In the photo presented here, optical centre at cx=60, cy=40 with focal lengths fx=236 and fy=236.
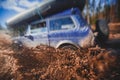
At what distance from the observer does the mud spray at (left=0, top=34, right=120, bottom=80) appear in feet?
11.7

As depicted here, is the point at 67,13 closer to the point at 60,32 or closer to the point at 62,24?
the point at 62,24

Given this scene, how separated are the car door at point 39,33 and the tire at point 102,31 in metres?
0.89

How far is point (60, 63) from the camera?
3754 mm

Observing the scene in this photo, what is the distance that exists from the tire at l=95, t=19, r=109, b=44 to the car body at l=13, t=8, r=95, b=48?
10 centimetres

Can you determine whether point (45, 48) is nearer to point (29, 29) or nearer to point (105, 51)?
point (29, 29)

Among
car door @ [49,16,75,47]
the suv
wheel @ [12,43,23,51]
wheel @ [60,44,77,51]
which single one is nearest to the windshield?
the suv

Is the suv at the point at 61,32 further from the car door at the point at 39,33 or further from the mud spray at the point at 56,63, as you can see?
the mud spray at the point at 56,63

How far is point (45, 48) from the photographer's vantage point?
13.0 ft

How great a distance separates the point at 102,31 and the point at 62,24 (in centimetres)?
67

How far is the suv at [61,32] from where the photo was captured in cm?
368

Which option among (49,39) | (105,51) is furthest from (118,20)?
(49,39)

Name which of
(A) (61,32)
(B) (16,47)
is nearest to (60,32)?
(A) (61,32)

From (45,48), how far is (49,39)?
0.54 ft

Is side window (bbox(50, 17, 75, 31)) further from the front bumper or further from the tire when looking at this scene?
the tire
